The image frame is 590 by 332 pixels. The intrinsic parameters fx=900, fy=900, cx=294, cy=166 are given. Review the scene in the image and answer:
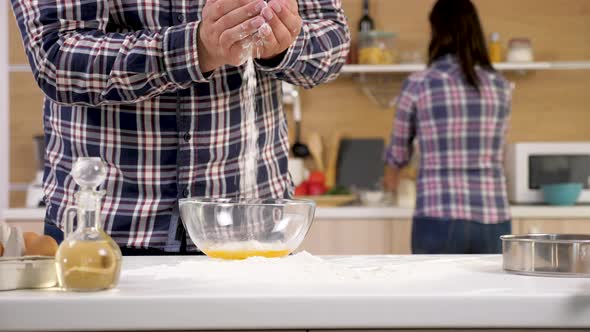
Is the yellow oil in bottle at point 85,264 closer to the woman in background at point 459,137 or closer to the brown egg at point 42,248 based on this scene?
the brown egg at point 42,248

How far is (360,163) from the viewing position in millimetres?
4074

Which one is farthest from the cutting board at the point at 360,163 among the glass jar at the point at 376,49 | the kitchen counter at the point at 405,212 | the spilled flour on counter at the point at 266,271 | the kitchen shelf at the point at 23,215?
the spilled flour on counter at the point at 266,271

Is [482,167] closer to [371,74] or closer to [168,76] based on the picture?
[371,74]

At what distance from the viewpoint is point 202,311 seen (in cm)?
86

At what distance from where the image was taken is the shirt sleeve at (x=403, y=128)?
9.79ft

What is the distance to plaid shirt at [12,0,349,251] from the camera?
1370mm

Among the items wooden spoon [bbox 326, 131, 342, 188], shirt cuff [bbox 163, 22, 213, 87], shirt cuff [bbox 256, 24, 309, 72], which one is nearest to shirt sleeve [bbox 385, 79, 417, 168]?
wooden spoon [bbox 326, 131, 342, 188]

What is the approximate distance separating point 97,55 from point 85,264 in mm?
526

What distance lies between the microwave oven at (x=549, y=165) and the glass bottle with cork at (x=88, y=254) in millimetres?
2860

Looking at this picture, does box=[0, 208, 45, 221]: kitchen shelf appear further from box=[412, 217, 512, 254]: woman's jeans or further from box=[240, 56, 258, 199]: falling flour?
box=[240, 56, 258, 199]: falling flour

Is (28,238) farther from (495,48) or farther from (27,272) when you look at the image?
(495,48)

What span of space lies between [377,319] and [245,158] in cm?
66

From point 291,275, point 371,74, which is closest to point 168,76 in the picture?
point 291,275

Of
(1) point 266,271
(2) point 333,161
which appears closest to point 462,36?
(2) point 333,161
